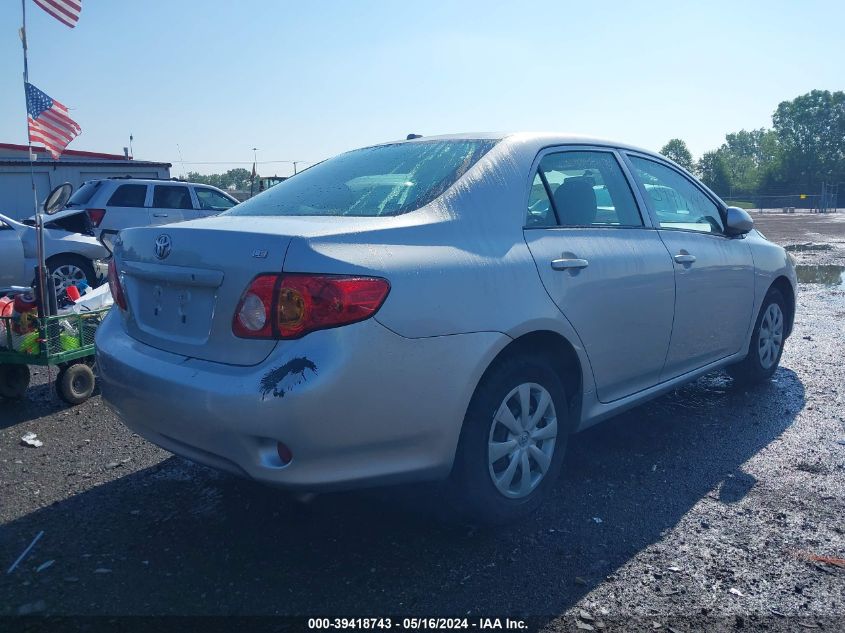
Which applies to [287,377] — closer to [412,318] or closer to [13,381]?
[412,318]

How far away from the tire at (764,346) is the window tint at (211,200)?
11.8 m

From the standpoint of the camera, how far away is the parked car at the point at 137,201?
13883 millimetres

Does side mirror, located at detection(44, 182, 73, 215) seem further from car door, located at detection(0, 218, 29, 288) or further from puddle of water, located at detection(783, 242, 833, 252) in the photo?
puddle of water, located at detection(783, 242, 833, 252)

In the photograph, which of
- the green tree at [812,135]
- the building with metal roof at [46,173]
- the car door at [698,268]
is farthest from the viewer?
the green tree at [812,135]

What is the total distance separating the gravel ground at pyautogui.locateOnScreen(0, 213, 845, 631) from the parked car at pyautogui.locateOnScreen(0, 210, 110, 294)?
540 centimetres

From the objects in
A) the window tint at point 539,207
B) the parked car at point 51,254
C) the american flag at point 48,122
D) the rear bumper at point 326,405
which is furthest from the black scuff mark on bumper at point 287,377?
the parked car at point 51,254

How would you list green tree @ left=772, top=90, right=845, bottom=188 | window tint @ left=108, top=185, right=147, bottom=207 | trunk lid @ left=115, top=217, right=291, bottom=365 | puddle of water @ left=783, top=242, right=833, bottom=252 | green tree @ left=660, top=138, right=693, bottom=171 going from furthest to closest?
green tree @ left=660, top=138, right=693, bottom=171
green tree @ left=772, top=90, right=845, bottom=188
puddle of water @ left=783, top=242, right=833, bottom=252
window tint @ left=108, top=185, right=147, bottom=207
trunk lid @ left=115, top=217, right=291, bottom=365

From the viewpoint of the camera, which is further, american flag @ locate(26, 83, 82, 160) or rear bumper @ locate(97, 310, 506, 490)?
american flag @ locate(26, 83, 82, 160)

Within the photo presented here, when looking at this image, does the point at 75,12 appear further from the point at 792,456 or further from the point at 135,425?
the point at 792,456

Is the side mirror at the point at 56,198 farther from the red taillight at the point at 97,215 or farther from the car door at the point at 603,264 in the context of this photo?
the red taillight at the point at 97,215

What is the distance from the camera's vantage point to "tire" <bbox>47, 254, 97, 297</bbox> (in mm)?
9758

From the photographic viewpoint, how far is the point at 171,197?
1497 cm

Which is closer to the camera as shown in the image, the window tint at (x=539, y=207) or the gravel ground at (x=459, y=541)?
the gravel ground at (x=459, y=541)

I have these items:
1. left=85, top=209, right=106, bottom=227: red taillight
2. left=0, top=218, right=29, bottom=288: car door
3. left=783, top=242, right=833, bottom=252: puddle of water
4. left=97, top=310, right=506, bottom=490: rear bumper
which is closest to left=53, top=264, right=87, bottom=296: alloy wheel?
left=0, top=218, right=29, bottom=288: car door
